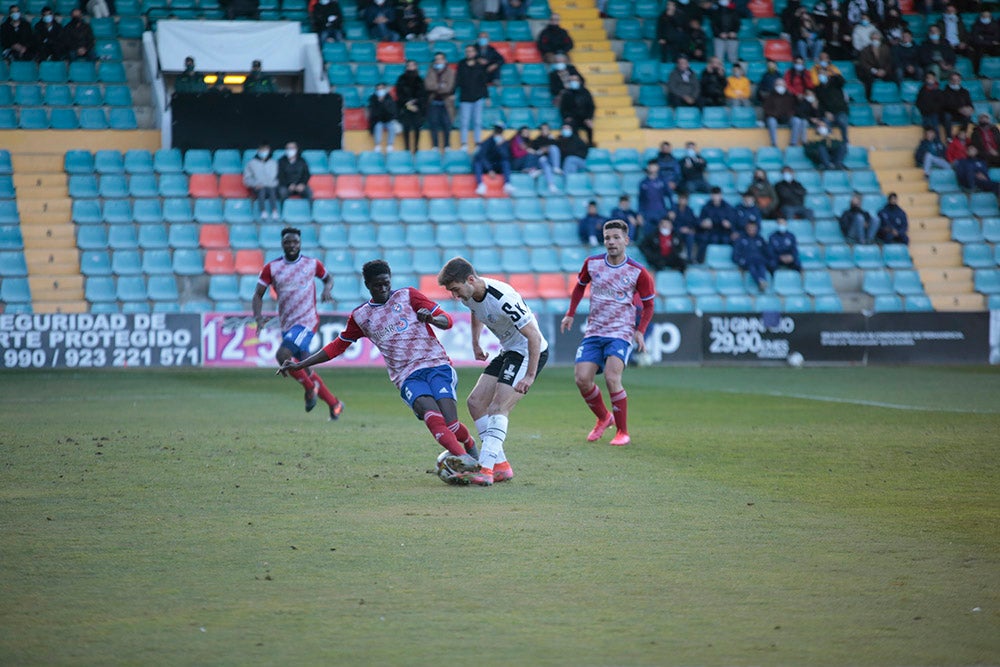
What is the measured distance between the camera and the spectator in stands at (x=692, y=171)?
91.8 ft

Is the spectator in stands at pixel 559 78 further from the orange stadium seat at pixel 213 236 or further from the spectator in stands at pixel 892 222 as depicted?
the orange stadium seat at pixel 213 236

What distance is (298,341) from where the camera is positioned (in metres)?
15.2

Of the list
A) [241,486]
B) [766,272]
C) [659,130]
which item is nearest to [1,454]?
[241,486]

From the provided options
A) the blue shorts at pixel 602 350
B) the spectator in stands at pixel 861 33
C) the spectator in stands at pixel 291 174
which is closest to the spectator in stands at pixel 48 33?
the spectator in stands at pixel 291 174

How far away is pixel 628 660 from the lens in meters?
4.86

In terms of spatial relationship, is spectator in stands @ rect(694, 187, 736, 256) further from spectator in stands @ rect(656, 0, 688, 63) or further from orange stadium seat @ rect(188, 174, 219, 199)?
orange stadium seat @ rect(188, 174, 219, 199)

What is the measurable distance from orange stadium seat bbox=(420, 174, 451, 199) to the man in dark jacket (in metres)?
3.15

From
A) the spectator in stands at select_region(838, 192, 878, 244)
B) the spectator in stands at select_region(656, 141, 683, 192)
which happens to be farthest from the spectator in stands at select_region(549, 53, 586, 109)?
the spectator in stands at select_region(838, 192, 878, 244)

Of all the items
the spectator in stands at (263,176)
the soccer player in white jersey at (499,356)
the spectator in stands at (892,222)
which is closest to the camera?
the soccer player in white jersey at (499,356)

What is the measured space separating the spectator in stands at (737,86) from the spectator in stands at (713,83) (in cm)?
24

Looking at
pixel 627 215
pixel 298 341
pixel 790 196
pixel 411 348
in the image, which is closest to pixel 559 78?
pixel 627 215

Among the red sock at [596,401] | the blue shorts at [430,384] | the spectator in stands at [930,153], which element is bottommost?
the spectator in stands at [930,153]

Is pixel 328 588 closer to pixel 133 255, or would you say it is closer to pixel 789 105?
pixel 133 255

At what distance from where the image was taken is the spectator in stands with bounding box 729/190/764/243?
89.1 ft
